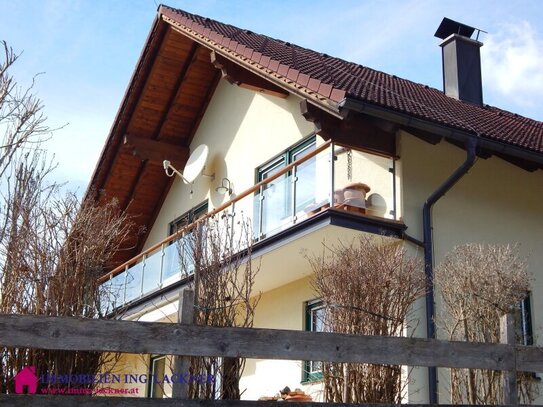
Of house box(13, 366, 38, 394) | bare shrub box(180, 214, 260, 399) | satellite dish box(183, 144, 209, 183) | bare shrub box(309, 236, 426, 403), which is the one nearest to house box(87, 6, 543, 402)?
satellite dish box(183, 144, 209, 183)

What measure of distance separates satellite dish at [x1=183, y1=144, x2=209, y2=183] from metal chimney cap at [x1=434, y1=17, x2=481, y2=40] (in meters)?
5.74

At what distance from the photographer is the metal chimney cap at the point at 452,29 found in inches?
727

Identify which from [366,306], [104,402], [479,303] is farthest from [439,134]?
[104,402]

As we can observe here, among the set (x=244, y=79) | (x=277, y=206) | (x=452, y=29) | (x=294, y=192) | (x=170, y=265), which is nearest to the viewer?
(x=294, y=192)

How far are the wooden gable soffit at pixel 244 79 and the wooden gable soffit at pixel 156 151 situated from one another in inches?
152

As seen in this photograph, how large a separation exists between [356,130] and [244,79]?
14.1 feet

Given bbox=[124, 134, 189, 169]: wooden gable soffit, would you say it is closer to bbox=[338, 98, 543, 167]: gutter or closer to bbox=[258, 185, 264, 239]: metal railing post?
bbox=[258, 185, 264, 239]: metal railing post

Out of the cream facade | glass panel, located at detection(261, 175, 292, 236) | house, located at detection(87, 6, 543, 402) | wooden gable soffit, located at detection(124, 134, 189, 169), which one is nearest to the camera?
house, located at detection(87, 6, 543, 402)

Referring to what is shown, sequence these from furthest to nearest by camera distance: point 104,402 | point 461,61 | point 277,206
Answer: point 461,61 → point 277,206 → point 104,402

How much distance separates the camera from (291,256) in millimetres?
13086

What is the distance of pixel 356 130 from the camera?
12.3m

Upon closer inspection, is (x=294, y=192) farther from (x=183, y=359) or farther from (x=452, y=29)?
(x=452, y=29)

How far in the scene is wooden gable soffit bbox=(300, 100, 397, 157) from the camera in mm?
12281

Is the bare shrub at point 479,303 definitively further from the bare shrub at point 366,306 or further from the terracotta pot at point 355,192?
the terracotta pot at point 355,192
